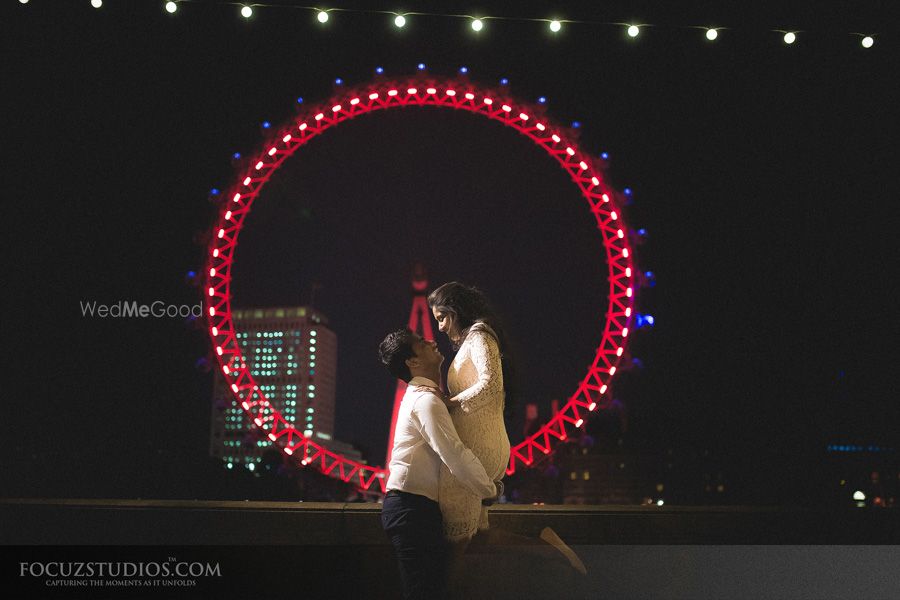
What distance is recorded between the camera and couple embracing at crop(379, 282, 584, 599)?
3080mm

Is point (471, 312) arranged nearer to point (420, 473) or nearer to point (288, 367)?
point (420, 473)

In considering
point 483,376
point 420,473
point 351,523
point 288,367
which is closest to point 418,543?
point 420,473

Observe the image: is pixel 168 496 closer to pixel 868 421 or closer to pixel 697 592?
pixel 697 592

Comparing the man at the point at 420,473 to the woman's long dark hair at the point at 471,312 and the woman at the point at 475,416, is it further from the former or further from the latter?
the woman's long dark hair at the point at 471,312

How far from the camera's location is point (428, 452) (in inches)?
125

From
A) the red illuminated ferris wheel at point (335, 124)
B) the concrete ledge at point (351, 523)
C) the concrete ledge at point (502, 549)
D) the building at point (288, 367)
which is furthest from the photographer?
the building at point (288, 367)

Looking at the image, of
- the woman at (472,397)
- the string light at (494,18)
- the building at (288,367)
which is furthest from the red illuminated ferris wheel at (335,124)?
the woman at (472,397)

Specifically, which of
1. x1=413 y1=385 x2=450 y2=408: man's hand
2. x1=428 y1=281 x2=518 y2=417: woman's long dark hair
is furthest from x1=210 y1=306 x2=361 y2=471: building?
x1=413 y1=385 x2=450 y2=408: man's hand

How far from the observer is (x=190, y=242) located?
8070 millimetres

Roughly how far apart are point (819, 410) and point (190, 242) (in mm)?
7241

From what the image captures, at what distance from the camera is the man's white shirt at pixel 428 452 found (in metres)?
3.07

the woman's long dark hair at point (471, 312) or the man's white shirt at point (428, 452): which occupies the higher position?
the woman's long dark hair at point (471, 312)

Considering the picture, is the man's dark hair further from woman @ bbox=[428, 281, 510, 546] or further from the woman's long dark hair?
the woman's long dark hair

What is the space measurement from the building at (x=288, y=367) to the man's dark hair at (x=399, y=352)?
15.5 feet
